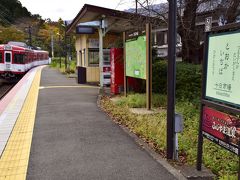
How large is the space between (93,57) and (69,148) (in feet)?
44.3

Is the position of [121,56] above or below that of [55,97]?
above

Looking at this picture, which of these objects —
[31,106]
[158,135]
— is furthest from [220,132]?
[31,106]

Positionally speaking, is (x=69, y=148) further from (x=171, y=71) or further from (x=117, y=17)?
(x=117, y=17)

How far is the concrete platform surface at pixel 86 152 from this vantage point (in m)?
4.82

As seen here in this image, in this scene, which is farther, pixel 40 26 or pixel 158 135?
pixel 40 26

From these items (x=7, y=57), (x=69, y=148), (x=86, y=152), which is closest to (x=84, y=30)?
(x=69, y=148)

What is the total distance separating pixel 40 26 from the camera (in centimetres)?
8888

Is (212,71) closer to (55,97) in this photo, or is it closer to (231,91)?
(231,91)

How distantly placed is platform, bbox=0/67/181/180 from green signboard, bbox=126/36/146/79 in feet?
6.02

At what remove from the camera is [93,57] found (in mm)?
19297

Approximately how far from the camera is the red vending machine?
1366 cm

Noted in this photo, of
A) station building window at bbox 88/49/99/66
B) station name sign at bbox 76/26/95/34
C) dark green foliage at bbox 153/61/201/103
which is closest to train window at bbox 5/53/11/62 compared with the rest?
station building window at bbox 88/49/99/66

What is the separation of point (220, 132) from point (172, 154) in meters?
1.24

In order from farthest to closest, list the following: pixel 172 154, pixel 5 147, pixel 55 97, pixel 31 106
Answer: pixel 55 97 < pixel 31 106 < pixel 5 147 < pixel 172 154
